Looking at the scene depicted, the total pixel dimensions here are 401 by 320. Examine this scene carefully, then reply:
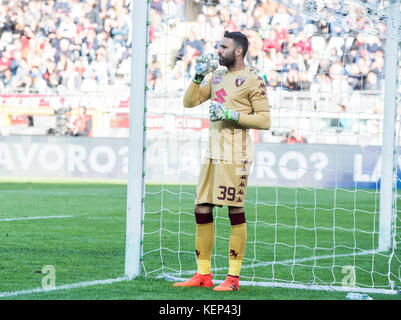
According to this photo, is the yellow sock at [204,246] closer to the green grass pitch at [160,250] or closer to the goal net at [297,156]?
the green grass pitch at [160,250]

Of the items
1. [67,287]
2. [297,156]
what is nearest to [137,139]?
[67,287]

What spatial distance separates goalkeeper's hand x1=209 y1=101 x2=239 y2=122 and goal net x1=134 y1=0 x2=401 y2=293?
0.89 m

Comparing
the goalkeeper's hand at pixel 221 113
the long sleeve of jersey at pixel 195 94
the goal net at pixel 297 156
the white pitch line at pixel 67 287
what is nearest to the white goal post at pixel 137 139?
the goal net at pixel 297 156

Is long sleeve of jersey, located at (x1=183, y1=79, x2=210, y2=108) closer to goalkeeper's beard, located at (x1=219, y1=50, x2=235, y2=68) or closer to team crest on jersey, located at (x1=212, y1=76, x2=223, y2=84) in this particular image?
team crest on jersey, located at (x1=212, y1=76, x2=223, y2=84)

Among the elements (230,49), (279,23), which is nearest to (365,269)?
(230,49)

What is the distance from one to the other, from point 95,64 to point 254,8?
7152 mm

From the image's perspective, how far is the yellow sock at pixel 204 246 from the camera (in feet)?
16.1

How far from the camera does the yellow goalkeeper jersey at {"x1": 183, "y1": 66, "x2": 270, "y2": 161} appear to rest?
4.77 m

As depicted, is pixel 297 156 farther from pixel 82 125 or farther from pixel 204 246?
pixel 204 246

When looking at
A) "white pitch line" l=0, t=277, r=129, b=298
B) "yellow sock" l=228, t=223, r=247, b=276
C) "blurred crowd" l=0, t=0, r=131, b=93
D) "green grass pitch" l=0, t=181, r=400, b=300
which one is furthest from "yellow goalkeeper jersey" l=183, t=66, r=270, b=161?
"blurred crowd" l=0, t=0, r=131, b=93

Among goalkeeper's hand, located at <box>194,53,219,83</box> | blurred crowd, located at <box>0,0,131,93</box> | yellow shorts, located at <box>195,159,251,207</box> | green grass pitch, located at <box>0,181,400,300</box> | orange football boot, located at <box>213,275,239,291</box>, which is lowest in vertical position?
green grass pitch, located at <box>0,181,400,300</box>

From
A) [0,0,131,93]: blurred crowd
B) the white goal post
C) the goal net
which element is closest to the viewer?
the white goal post

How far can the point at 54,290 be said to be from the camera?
179 inches
